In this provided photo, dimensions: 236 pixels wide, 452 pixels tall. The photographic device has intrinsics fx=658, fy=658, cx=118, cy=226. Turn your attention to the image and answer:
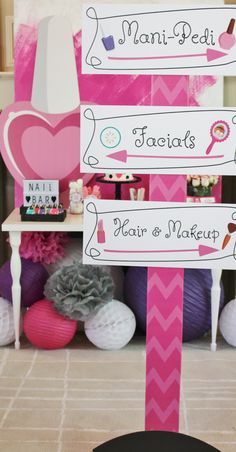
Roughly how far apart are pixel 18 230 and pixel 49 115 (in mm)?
669

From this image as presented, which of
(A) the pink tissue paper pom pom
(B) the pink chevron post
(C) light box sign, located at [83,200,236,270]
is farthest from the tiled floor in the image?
(C) light box sign, located at [83,200,236,270]

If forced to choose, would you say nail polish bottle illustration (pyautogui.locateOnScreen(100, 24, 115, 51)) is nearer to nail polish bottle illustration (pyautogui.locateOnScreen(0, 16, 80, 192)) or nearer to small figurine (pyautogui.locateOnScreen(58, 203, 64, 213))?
small figurine (pyautogui.locateOnScreen(58, 203, 64, 213))

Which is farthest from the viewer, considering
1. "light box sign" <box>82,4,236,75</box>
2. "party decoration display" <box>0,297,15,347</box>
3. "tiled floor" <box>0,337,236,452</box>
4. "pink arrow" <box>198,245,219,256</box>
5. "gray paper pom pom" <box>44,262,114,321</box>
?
"party decoration display" <box>0,297,15,347</box>

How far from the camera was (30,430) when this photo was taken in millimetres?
2303

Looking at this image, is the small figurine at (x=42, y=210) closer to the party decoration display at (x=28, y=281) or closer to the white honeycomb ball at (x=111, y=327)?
the party decoration display at (x=28, y=281)

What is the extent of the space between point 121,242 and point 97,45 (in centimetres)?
47

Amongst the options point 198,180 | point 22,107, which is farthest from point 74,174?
point 198,180

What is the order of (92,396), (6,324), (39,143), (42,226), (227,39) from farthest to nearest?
(39,143), (6,324), (42,226), (92,396), (227,39)

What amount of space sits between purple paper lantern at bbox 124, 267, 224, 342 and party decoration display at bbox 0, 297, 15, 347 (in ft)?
1.93

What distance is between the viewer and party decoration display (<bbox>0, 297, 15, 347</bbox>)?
3146 mm

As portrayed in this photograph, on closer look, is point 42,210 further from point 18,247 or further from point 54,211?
point 18,247

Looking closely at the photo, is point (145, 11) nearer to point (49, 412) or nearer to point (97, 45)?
point (97, 45)

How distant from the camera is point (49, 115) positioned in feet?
11.0

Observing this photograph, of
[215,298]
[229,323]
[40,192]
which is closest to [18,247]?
[40,192]
